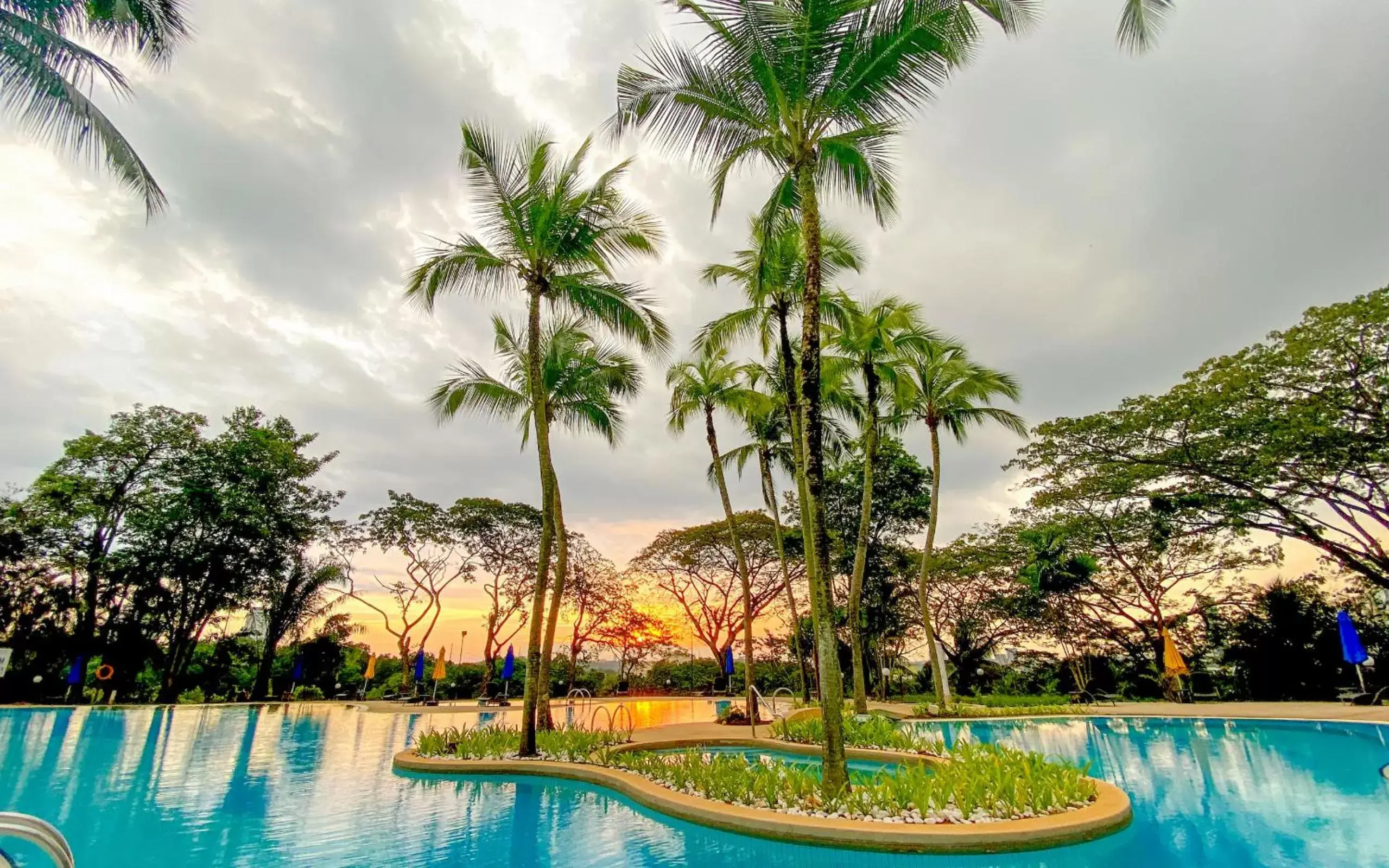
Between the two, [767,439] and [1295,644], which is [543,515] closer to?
[767,439]

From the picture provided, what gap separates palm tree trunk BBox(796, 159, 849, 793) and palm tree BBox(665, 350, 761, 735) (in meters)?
8.26

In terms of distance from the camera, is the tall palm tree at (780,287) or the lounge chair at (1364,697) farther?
the lounge chair at (1364,697)

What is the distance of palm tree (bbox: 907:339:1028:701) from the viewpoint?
17.7m

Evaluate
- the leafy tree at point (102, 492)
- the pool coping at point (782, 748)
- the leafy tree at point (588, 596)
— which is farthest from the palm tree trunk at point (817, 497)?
the leafy tree at point (102, 492)

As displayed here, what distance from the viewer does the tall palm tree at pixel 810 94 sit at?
7031 millimetres

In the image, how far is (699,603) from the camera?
3209 cm

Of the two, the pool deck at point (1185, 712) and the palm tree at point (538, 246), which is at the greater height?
the palm tree at point (538, 246)

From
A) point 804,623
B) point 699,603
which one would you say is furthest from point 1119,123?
point 699,603

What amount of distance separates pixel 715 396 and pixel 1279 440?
14.1 meters

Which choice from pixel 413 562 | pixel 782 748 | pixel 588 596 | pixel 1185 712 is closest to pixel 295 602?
pixel 413 562

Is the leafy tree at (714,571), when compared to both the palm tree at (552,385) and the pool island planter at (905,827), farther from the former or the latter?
the pool island planter at (905,827)

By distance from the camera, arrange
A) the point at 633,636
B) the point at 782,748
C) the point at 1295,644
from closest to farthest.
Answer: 1. the point at 782,748
2. the point at 1295,644
3. the point at 633,636

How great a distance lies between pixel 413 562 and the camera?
2827 cm

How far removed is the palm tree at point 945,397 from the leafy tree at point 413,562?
20.0m
